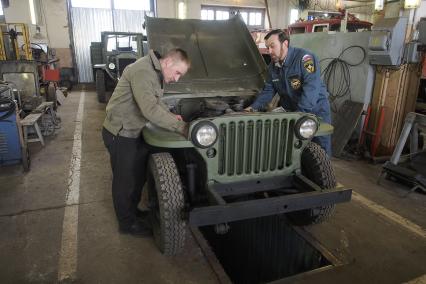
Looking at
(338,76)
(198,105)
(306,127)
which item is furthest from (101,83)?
(306,127)

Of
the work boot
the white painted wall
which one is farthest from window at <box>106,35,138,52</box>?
the work boot

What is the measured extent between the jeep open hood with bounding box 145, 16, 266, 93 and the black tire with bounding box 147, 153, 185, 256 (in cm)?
116

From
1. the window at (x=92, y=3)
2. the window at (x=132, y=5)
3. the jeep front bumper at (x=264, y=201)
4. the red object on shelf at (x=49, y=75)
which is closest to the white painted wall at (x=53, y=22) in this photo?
the window at (x=92, y=3)

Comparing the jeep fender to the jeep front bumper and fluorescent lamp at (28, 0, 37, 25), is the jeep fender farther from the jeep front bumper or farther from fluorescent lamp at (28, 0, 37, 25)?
fluorescent lamp at (28, 0, 37, 25)

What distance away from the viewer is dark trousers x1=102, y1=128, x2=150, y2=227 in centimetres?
259

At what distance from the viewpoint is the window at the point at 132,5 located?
40.7 ft

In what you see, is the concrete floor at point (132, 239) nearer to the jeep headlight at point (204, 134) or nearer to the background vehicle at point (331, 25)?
the jeep headlight at point (204, 134)

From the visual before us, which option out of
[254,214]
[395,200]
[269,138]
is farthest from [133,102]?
[395,200]

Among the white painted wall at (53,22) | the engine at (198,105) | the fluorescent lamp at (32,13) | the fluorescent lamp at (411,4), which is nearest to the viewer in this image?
the engine at (198,105)

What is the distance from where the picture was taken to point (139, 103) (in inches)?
91.4

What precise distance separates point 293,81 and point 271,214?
147 centimetres

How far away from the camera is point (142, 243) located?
2.71 meters

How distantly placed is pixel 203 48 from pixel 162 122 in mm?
1661

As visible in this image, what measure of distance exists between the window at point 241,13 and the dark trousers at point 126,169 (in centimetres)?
1152
